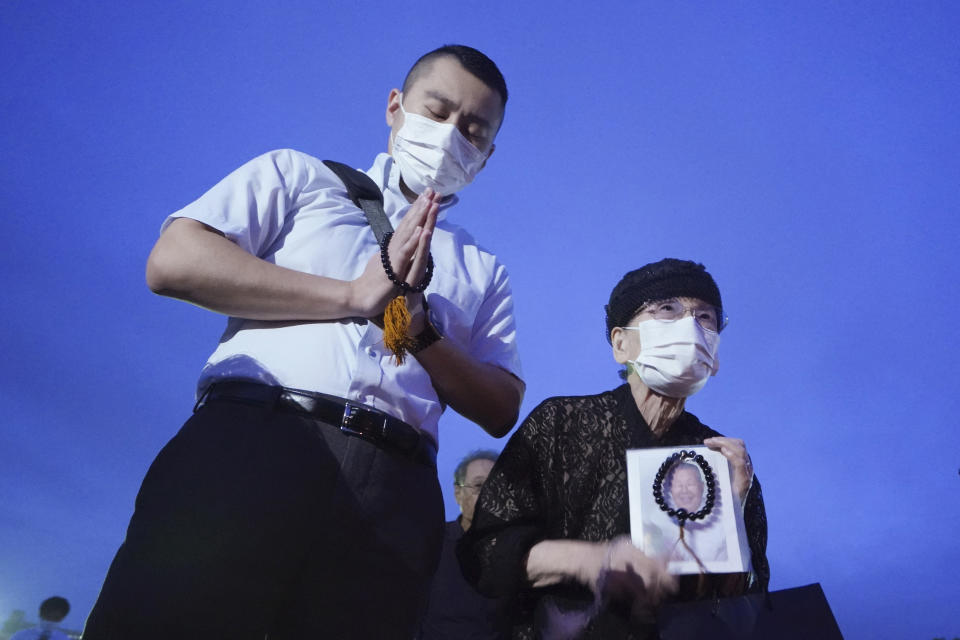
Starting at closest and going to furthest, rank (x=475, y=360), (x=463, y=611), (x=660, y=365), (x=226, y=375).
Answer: (x=226, y=375) → (x=475, y=360) → (x=660, y=365) → (x=463, y=611)

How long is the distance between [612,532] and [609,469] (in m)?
0.23

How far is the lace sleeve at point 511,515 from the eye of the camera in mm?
2443

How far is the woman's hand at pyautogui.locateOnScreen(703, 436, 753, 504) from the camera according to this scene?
2451 millimetres

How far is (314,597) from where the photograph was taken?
1.79m

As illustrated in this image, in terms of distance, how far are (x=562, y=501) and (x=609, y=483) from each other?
173 millimetres

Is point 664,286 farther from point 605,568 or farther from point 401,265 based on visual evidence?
point 401,265

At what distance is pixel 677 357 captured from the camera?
9.17ft

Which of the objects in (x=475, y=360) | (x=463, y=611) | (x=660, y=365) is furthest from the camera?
(x=463, y=611)

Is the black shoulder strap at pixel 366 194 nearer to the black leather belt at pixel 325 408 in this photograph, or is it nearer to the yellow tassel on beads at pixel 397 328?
the yellow tassel on beads at pixel 397 328

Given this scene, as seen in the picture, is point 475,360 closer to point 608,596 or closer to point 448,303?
point 448,303

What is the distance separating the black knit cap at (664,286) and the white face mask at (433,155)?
2.84 feet

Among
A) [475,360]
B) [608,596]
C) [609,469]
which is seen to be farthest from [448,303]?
[608,596]

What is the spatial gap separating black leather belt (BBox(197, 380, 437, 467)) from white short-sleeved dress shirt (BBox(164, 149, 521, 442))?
0.04 meters

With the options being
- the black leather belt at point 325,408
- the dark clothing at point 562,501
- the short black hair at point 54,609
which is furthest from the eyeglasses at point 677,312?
the short black hair at point 54,609
